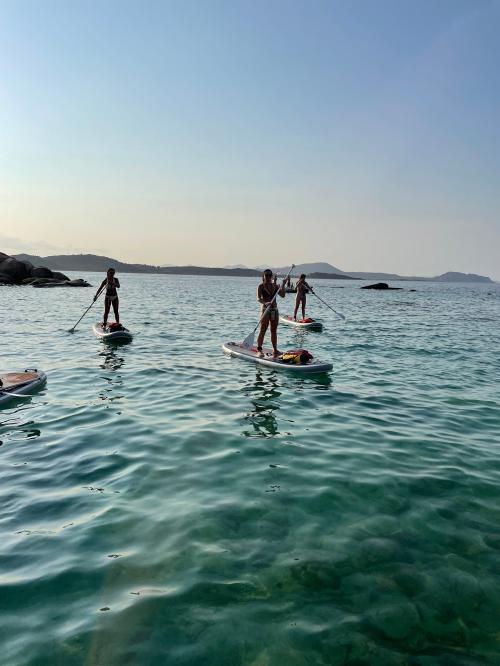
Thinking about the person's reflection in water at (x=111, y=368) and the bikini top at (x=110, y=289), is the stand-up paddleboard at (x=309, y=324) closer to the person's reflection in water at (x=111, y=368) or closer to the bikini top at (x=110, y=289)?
the bikini top at (x=110, y=289)

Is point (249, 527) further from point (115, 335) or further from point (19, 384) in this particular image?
point (115, 335)

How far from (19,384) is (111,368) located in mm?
3883

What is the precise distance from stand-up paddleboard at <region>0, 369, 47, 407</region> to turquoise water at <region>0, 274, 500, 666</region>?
43 cm

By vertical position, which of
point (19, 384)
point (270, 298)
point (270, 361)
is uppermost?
point (270, 298)

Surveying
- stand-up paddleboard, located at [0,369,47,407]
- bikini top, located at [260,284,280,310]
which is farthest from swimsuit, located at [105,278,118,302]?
stand-up paddleboard, located at [0,369,47,407]

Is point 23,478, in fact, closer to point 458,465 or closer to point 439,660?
point 439,660

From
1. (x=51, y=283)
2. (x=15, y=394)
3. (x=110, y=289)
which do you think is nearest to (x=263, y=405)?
(x=15, y=394)

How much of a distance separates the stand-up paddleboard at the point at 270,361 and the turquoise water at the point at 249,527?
169 centimetres

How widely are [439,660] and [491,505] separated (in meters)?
3.23

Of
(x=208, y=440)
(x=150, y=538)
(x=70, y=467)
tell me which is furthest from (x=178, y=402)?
(x=150, y=538)

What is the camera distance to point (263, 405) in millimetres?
11430

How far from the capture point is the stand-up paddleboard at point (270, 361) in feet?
47.5

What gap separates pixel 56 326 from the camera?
26469mm

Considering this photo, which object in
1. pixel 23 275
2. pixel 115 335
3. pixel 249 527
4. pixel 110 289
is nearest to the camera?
pixel 249 527
